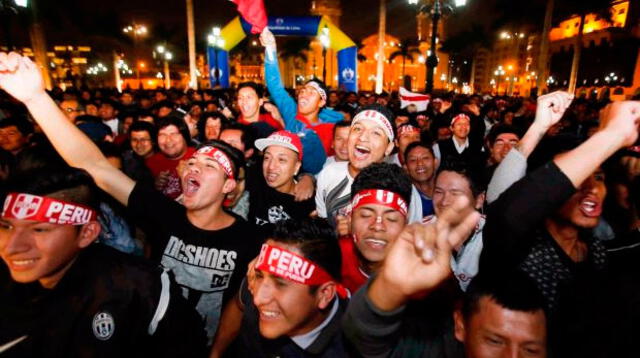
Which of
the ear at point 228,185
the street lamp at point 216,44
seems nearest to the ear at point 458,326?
the ear at point 228,185

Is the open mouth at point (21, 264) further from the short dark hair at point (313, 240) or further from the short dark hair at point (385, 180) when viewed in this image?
the short dark hair at point (385, 180)

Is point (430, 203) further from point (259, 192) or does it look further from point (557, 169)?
point (557, 169)

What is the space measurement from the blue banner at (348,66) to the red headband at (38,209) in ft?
69.3

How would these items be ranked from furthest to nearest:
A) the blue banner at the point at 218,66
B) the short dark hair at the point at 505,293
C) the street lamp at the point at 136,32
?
the street lamp at the point at 136,32 → the blue banner at the point at 218,66 → the short dark hair at the point at 505,293

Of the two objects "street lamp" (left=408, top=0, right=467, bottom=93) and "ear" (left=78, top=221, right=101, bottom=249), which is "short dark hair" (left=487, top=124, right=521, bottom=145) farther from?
"street lamp" (left=408, top=0, right=467, bottom=93)

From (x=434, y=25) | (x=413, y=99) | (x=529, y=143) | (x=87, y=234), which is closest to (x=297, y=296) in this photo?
(x=87, y=234)

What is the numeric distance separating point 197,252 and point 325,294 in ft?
4.05

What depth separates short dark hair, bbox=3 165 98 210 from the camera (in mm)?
2178

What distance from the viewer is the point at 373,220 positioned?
9.53 ft

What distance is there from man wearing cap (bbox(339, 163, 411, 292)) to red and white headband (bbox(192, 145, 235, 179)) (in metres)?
1.20

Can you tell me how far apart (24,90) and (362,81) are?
11054cm

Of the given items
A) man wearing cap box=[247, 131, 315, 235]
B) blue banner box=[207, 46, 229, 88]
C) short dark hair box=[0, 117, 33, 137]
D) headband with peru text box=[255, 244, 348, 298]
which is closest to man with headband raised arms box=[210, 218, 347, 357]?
headband with peru text box=[255, 244, 348, 298]

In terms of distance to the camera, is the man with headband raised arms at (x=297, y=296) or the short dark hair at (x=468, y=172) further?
the short dark hair at (x=468, y=172)

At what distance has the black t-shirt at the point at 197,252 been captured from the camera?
9.91 feet
